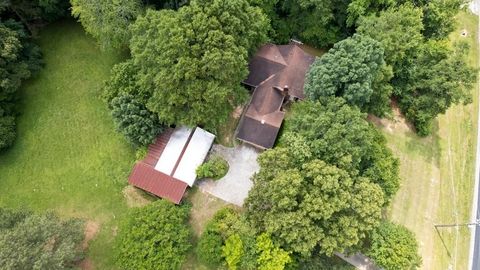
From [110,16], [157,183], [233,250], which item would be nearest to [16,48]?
[110,16]

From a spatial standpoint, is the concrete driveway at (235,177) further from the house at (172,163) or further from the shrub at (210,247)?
the shrub at (210,247)

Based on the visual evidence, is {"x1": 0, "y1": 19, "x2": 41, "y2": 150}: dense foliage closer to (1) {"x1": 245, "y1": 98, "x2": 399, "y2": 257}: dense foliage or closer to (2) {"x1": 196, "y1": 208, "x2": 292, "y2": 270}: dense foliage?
(2) {"x1": 196, "y1": 208, "x2": 292, "y2": 270}: dense foliage

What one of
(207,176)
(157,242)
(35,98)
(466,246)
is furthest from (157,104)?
(466,246)

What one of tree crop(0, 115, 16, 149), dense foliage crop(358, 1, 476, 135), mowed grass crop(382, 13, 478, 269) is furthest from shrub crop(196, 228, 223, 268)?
dense foliage crop(358, 1, 476, 135)

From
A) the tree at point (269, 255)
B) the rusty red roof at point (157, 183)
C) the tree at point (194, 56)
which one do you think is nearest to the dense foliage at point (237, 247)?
the tree at point (269, 255)

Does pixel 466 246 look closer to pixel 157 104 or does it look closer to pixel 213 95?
pixel 213 95

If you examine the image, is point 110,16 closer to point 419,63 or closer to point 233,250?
point 233,250
